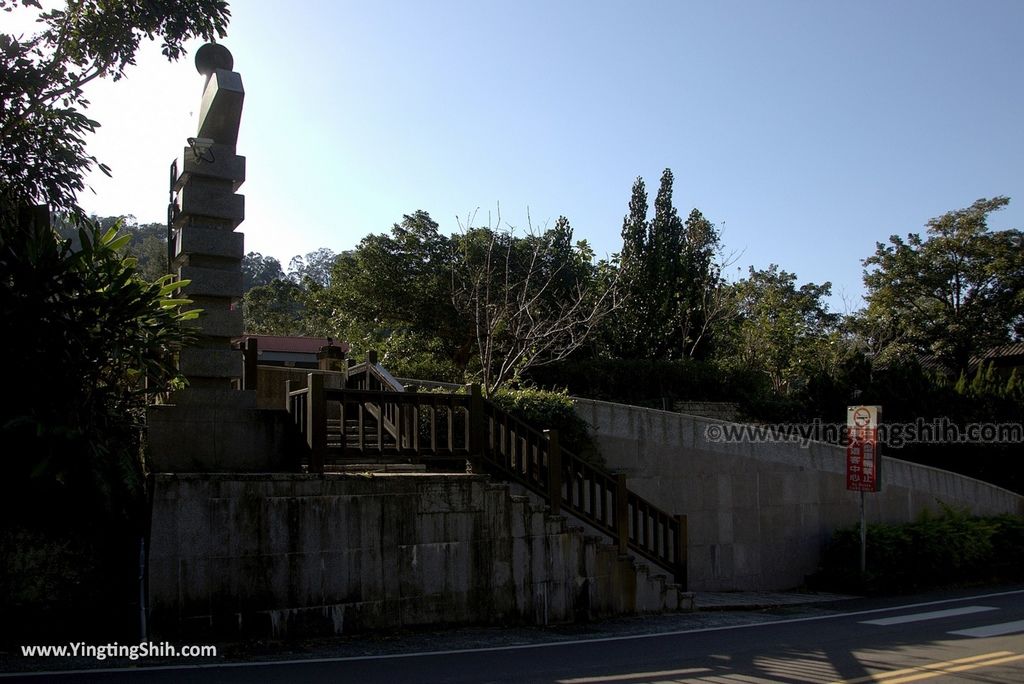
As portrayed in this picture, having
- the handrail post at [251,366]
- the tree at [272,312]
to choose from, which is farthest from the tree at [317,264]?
the handrail post at [251,366]

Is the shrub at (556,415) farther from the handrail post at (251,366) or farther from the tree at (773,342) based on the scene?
the tree at (773,342)

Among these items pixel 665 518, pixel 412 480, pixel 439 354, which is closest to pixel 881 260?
pixel 439 354

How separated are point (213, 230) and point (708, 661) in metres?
7.86

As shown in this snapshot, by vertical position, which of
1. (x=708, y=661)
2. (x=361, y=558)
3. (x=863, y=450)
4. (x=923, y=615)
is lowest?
(x=923, y=615)

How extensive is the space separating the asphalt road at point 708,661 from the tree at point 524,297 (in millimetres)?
7879

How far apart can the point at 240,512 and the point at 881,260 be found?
30670 millimetres

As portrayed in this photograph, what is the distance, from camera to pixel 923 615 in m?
13.3

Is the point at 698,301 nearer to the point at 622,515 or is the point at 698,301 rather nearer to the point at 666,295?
the point at 666,295

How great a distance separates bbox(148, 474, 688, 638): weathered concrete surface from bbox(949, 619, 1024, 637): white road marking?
428 centimetres

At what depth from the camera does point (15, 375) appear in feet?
29.3

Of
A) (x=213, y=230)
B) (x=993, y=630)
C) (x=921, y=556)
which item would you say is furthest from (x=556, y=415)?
(x=921, y=556)

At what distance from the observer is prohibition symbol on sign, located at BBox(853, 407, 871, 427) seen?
16656 millimetres

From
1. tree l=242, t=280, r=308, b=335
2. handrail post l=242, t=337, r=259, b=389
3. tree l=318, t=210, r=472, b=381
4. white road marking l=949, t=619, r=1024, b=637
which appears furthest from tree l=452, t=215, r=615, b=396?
tree l=242, t=280, r=308, b=335

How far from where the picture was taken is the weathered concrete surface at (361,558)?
29.9 ft
